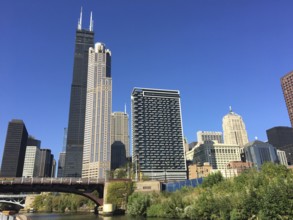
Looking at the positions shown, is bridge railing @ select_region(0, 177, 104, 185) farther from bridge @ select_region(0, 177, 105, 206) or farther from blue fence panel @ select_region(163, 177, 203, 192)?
blue fence panel @ select_region(163, 177, 203, 192)

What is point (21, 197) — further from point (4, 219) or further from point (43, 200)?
point (4, 219)

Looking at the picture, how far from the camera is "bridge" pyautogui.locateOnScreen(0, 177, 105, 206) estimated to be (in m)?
91.1

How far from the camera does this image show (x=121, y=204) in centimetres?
9006

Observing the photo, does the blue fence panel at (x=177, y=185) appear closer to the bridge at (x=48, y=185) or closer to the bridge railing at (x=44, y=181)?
the bridge at (x=48, y=185)

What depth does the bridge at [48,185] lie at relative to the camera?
299 feet

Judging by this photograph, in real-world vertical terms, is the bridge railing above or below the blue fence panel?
above

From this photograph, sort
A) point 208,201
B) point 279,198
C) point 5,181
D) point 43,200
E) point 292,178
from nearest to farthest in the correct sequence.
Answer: point 279,198 < point 292,178 < point 208,201 < point 5,181 < point 43,200

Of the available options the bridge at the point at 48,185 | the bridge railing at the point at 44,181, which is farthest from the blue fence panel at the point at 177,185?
the bridge railing at the point at 44,181

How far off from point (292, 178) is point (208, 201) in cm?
1618

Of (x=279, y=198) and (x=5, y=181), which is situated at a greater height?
(x=5, y=181)

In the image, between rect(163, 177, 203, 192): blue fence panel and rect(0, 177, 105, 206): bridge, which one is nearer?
rect(0, 177, 105, 206): bridge

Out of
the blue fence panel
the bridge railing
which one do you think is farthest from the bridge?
the blue fence panel

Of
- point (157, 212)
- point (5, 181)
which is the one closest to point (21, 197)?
point (5, 181)

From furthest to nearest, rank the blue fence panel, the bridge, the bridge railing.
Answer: the blue fence panel → the bridge → the bridge railing
